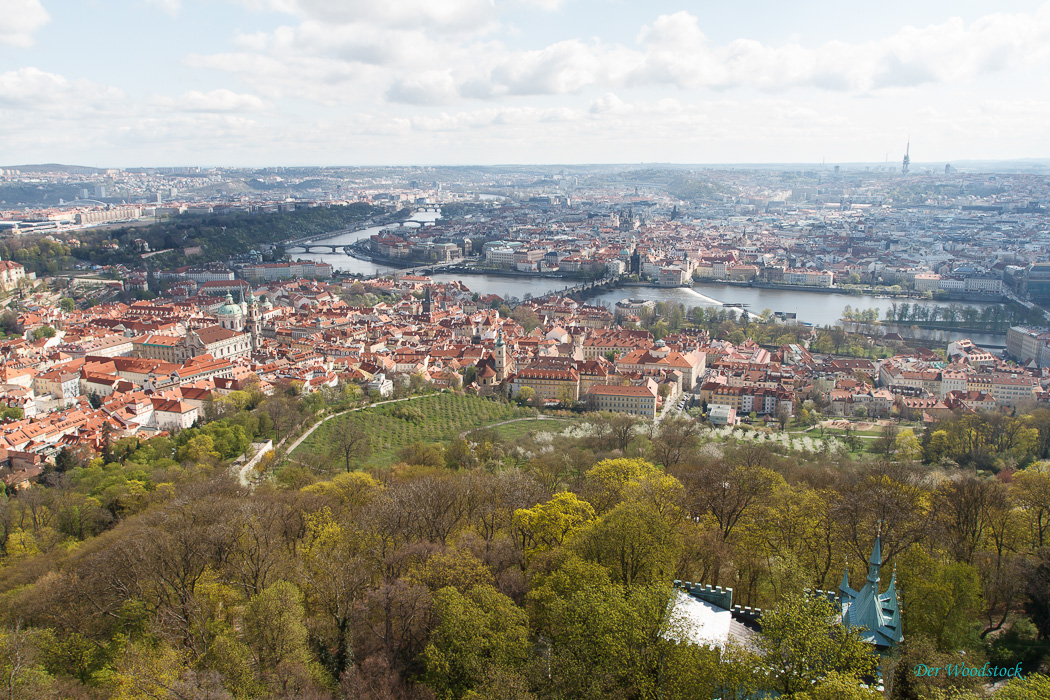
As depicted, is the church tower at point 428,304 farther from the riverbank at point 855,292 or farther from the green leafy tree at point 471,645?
the green leafy tree at point 471,645

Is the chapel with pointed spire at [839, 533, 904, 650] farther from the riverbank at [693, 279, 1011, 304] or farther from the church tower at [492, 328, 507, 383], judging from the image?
the riverbank at [693, 279, 1011, 304]

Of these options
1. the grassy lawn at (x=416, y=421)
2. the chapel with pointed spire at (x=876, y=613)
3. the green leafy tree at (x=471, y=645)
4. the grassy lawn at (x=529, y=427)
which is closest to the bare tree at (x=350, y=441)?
the grassy lawn at (x=416, y=421)

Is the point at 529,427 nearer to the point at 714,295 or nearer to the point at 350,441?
the point at 350,441

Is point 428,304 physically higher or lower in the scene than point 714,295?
higher

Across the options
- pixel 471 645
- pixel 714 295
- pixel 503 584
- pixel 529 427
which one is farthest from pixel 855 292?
pixel 471 645

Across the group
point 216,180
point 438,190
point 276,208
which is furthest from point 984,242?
point 216,180

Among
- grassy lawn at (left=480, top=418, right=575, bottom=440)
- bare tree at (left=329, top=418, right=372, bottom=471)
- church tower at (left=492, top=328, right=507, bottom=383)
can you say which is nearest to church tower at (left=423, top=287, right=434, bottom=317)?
church tower at (left=492, top=328, right=507, bottom=383)
